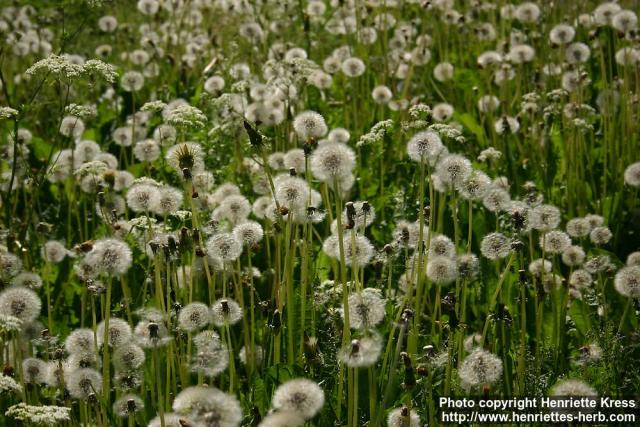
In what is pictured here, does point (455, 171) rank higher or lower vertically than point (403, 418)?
higher

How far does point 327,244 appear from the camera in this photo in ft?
10.0

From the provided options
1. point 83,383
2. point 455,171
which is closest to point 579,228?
point 455,171

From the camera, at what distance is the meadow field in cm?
258

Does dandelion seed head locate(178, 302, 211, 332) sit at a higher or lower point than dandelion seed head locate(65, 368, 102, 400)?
higher

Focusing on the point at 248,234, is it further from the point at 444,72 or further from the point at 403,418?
the point at 444,72

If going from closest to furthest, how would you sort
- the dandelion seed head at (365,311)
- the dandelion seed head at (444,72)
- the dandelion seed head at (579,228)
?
1. the dandelion seed head at (365,311)
2. the dandelion seed head at (579,228)
3. the dandelion seed head at (444,72)

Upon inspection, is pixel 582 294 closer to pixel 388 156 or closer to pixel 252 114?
pixel 388 156

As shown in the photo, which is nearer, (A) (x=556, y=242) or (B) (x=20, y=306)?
(B) (x=20, y=306)

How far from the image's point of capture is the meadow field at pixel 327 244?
2.58 m

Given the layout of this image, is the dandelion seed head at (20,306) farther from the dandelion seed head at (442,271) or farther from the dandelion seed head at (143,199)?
the dandelion seed head at (442,271)

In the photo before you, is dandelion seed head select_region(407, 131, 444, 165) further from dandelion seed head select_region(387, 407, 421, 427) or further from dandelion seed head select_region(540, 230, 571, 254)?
dandelion seed head select_region(387, 407, 421, 427)

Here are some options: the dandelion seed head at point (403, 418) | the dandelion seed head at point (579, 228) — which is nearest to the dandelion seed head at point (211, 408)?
the dandelion seed head at point (403, 418)

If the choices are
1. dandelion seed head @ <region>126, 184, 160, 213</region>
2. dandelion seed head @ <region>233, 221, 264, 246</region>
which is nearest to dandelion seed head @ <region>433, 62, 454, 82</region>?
dandelion seed head @ <region>233, 221, 264, 246</region>

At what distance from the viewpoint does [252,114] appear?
4773 mm
